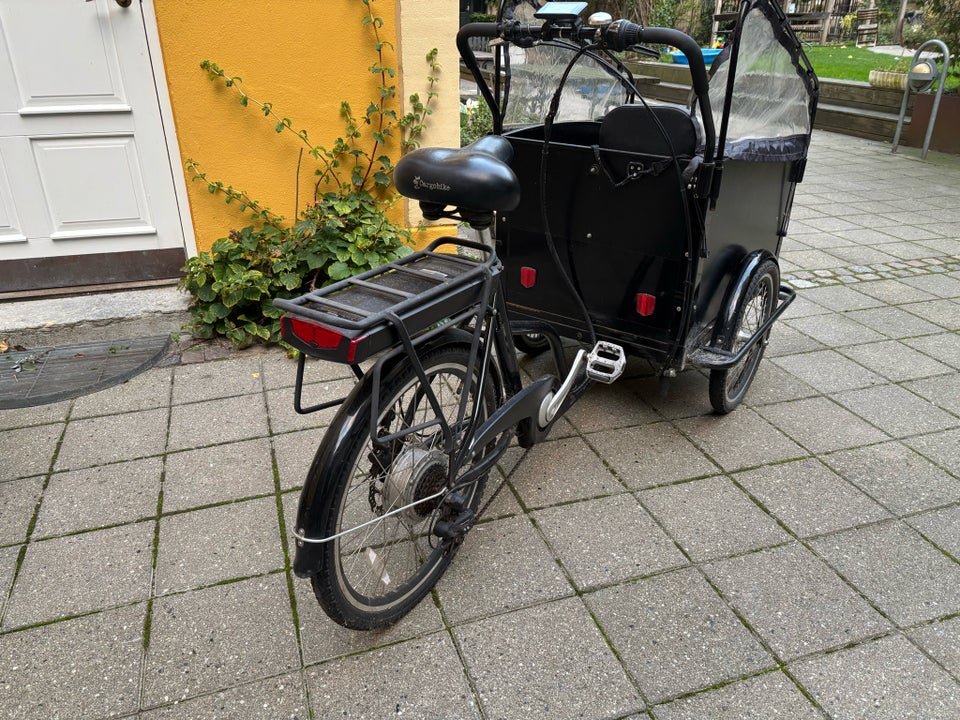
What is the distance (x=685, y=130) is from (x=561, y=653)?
1.97m

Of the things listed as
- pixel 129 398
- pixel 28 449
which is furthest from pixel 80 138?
pixel 28 449

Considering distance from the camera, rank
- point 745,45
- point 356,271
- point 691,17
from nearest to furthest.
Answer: point 745,45, point 356,271, point 691,17

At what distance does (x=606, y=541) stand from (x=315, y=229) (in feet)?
8.36

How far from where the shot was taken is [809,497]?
287 cm

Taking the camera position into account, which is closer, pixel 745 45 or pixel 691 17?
pixel 745 45

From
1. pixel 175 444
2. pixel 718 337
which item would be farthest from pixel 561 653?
pixel 175 444

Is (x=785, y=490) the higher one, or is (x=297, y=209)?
(x=297, y=209)

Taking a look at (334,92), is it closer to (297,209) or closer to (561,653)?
(297,209)

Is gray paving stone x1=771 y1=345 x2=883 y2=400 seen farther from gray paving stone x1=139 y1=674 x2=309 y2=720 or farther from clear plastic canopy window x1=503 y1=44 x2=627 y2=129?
gray paving stone x1=139 y1=674 x2=309 y2=720

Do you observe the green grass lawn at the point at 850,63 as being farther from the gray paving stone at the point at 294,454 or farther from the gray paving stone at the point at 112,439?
the gray paving stone at the point at 112,439

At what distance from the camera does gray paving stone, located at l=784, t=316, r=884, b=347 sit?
4320 mm

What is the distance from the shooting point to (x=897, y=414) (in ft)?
11.5

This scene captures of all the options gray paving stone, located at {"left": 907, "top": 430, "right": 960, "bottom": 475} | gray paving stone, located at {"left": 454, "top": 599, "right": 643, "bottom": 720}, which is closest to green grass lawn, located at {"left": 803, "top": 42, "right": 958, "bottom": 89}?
gray paving stone, located at {"left": 907, "top": 430, "right": 960, "bottom": 475}

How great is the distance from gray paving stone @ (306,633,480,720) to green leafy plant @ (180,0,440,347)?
231cm
